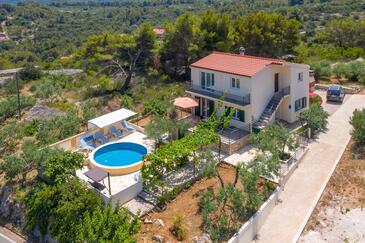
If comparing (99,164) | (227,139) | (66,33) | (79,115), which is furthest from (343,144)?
(66,33)

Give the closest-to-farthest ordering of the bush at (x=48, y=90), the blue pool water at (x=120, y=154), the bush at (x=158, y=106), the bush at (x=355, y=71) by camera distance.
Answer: the blue pool water at (x=120, y=154), the bush at (x=158, y=106), the bush at (x=48, y=90), the bush at (x=355, y=71)

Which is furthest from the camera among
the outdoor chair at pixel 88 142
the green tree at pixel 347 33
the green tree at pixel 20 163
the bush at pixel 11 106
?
the green tree at pixel 347 33

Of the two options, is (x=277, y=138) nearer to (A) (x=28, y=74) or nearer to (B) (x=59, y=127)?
(B) (x=59, y=127)

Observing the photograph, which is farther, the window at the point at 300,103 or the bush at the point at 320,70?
the bush at the point at 320,70

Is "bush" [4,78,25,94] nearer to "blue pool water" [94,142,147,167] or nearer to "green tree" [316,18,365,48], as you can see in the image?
"blue pool water" [94,142,147,167]

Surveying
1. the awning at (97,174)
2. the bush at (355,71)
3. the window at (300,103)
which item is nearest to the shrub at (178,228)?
the awning at (97,174)

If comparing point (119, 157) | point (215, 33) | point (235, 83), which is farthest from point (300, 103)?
point (119, 157)

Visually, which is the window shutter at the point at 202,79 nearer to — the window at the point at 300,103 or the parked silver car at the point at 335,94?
the window at the point at 300,103

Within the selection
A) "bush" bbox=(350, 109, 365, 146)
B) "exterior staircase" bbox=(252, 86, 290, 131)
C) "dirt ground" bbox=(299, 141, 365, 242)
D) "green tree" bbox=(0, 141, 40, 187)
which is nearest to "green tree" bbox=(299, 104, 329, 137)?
"exterior staircase" bbox=(252, 86, 290, 131)
